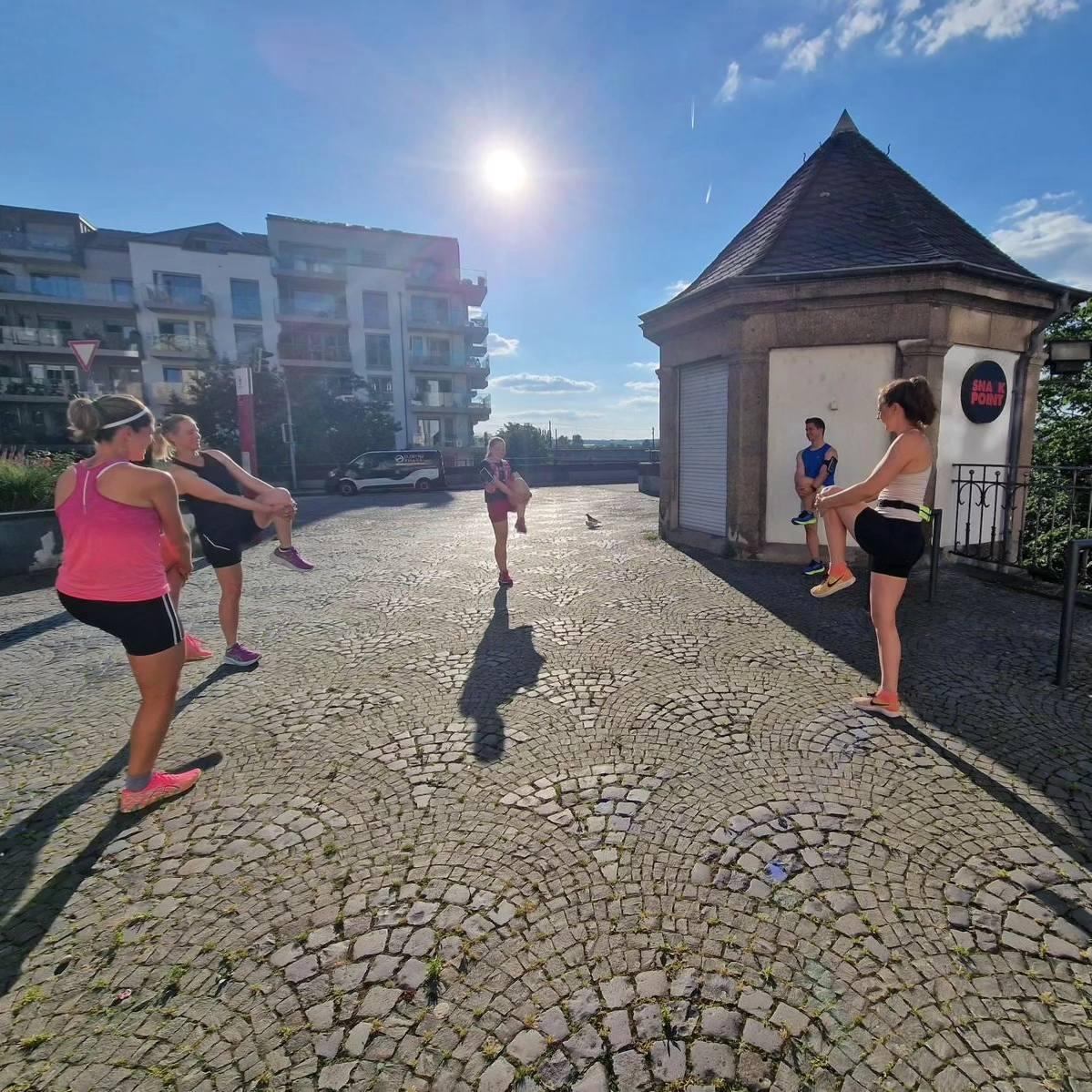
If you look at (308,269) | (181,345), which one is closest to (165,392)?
(181,345)

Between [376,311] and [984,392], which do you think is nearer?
[984,392]

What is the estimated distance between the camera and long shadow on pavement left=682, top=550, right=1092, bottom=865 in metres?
2.92

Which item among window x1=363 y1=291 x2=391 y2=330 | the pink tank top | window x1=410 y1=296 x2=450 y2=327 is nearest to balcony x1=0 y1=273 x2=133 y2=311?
window x1=363 y1=291 x2=391 y2=330

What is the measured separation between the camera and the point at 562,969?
1.95m

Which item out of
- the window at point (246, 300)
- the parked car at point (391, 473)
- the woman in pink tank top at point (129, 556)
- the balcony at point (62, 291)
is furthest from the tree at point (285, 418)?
the woman in pink tank top at point (129, 556)

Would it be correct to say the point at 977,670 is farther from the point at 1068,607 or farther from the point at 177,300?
the point at 177,300

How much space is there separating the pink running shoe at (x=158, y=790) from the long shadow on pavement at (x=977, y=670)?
13.3 ft

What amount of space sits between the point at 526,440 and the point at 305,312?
19.8 meters

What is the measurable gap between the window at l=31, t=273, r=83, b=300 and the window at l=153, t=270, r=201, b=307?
5.17m

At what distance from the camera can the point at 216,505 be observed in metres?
4.65

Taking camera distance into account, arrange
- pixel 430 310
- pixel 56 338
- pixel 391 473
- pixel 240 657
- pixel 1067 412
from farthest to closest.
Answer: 1. pixel 430 310
2. pixel 56 338
3. pixel 391 473
4. pixel 1067 412
5. pixel 240 657

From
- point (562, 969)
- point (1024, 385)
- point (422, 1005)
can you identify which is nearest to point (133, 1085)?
point (422, 1005)

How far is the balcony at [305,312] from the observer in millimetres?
40781

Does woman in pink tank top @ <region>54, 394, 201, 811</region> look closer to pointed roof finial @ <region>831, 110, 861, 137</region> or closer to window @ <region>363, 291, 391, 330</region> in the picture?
pointed roof finial @ <region>831, 110, 861, 137</region>
